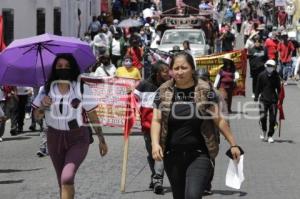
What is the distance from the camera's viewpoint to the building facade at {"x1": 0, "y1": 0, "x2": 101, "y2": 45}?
1041 inches

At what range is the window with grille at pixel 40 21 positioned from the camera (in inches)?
1166

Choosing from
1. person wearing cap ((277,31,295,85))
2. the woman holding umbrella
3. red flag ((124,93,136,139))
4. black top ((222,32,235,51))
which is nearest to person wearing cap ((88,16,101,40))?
black top ((222,32,235,51))

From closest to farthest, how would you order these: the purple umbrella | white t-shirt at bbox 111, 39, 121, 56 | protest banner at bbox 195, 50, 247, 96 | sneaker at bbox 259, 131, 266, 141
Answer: the purple umbrella → sneaker at bbox 259, 131, 266, 141 → protest banner at bbox 195, 50, 247, 96 → white t-shirt at bbox 111, 39, 121, 56

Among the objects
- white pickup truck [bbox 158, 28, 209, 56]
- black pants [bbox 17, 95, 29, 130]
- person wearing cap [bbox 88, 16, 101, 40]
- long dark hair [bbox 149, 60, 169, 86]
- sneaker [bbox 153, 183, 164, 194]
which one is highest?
person wearing cap [bbox 88, 16, 101, 40]

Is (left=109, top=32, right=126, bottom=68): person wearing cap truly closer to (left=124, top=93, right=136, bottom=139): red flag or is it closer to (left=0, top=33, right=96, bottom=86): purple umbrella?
(left=124, top=93, right=136, bottom=139): red flag

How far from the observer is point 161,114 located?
7.72m

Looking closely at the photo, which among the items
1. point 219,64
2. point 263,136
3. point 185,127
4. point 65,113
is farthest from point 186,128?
point 219,64

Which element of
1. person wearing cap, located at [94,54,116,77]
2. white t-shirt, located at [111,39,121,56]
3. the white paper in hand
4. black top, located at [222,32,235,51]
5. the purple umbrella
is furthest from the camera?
black top, located at [222,32,235,51]

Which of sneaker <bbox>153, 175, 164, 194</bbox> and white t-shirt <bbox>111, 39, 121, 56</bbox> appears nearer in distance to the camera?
sneaker <bbox>153, 175, 164, 194</bbox>

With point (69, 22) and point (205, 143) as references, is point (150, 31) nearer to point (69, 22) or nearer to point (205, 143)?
point (69, 22)

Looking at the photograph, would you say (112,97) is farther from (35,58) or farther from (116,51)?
(116,51)

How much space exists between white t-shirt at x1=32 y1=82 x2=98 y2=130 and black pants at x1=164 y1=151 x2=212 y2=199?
1.41 metres

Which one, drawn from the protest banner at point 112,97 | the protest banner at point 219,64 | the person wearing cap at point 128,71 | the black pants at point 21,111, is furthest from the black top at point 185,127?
the protest banner at point 219,64

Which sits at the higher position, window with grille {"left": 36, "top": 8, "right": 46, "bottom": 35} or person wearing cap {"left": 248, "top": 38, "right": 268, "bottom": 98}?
window with grille {"left": 36, "top": 8, "right": 46, "bottom": 35}
